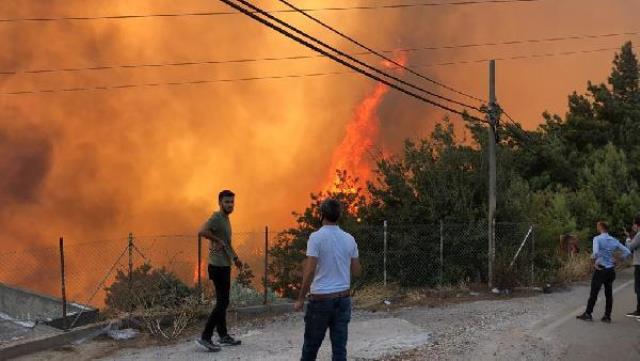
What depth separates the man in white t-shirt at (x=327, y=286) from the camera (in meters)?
5.12

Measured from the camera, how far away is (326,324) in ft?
17.0

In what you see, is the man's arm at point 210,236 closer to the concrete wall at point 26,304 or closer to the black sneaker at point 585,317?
the concrete wall at point 26,304

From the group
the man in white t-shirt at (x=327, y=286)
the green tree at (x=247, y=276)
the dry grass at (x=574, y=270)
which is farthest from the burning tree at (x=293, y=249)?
the man in white t-shirt at (x=327, y=286)

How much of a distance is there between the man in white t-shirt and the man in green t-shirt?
2.32m

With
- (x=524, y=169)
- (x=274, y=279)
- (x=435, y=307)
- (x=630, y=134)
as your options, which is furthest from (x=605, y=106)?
(x=435, y=307)

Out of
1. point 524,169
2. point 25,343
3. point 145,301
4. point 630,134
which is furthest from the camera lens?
point 630,134

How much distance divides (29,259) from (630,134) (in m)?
39.1

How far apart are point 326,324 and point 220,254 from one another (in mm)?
2544

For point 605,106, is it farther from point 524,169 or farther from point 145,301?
point 145,301

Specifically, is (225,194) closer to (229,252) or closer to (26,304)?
(229,252)

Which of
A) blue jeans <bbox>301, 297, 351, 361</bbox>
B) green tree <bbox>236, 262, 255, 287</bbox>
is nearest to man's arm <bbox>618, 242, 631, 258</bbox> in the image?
blue jeans <bbox>301, 297, 351, 361</bbox>

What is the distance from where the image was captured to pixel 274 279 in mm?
18219

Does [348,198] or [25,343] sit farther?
[348,198]

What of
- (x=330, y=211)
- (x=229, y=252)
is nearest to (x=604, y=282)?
(x=229, y=252)
